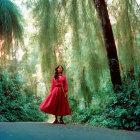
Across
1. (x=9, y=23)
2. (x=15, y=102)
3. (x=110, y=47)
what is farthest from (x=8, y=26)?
(x=15, y=102)

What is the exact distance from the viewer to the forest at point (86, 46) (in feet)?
9.96

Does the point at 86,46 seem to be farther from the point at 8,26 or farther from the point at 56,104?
the point at 8,26

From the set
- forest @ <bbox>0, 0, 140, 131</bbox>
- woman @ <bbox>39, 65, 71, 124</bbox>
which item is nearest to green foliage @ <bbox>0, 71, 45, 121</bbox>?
forest @ <bbox>0, 0, 140, 131</bbox>

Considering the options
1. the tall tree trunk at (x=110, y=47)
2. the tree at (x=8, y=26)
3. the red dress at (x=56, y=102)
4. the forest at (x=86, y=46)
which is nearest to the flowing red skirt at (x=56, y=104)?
the red dress at (x=56, y=102)

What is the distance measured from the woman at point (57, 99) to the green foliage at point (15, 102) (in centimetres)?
156

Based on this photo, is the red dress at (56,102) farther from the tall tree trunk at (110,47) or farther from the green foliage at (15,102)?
the green foliage at (15,102)

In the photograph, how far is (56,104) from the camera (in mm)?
3264

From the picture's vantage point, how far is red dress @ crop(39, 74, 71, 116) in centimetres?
323

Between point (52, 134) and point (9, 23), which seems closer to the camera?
point (52, 134)

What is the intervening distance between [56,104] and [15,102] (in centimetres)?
245

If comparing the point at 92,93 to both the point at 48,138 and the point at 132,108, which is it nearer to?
the point at 132,108

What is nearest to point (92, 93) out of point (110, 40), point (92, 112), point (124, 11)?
point (92, 112)

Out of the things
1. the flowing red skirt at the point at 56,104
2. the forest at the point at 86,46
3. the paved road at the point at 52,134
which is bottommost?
the paved road at the point at 52,134

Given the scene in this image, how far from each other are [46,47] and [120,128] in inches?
71.3
